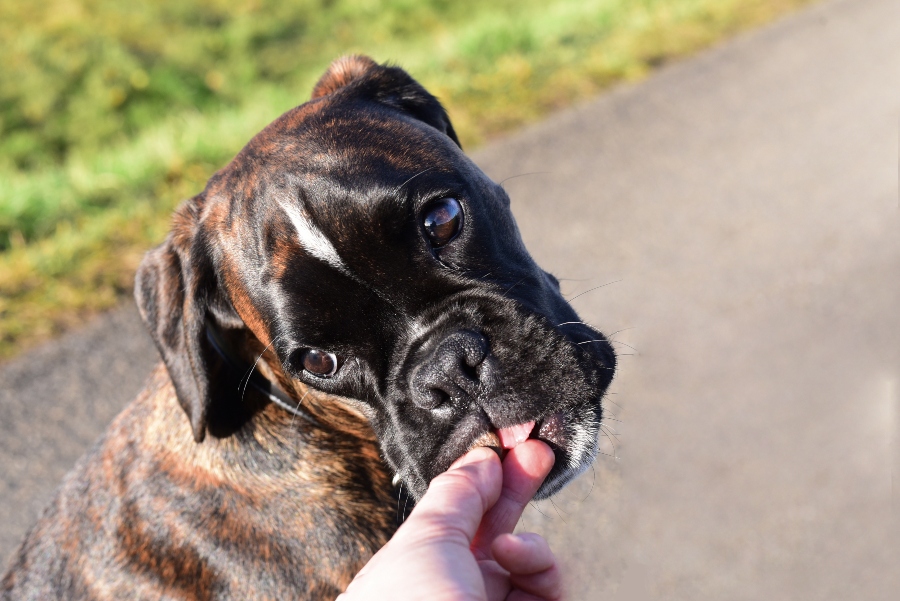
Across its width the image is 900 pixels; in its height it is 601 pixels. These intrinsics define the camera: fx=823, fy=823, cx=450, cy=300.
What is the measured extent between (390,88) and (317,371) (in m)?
1.34

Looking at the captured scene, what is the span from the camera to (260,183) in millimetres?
2904

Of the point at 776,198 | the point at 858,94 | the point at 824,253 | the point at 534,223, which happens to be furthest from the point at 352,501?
the point at 858,94

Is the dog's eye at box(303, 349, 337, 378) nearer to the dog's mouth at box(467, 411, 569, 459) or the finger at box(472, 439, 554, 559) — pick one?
the dog's mouth at box(467, 411, 569, 459)

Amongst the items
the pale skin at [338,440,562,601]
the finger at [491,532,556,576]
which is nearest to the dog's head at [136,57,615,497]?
the pale skin at [338,440,562,601]

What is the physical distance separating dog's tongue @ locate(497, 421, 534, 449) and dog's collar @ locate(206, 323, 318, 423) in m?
0.86

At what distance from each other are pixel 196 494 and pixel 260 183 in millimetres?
1156

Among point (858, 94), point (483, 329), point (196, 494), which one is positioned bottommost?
point (858, 94)

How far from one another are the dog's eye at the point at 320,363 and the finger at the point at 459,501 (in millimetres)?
572

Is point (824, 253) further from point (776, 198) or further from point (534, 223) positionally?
point (534, 223)

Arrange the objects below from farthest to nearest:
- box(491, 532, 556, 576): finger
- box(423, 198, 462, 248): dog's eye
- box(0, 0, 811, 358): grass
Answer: box(0, 0, 811, 358): grass → box(423, 198, 462, 248): dog's eye → box(491, 532, 556, 576): finger

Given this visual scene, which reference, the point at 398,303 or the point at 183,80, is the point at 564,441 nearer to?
the point at 398,303

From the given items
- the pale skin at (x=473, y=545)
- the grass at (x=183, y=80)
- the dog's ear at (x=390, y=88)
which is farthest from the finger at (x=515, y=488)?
the grass at (x=183, y=80)

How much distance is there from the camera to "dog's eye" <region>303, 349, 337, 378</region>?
2.76m

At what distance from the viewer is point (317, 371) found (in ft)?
9.22
